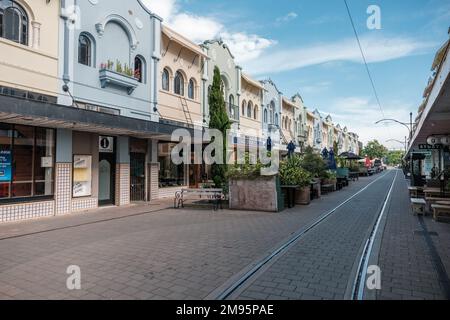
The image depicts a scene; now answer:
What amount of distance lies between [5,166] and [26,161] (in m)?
0.67

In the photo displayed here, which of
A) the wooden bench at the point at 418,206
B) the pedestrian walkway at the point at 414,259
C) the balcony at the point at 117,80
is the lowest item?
the pedestrian walkway at the point at 414,259

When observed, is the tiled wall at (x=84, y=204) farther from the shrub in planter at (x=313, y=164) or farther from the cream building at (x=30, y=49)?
the shrub in planter at (x=313, y=164)

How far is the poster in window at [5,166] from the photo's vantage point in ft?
32.0

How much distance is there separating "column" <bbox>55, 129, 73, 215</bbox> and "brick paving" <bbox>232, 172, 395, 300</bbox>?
8.41 m

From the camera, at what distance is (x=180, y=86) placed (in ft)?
59.9

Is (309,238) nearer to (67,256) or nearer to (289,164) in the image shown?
(67,256)

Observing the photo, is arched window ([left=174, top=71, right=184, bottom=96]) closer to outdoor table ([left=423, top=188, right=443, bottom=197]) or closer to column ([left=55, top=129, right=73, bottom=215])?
column ([left=55, top=129, right=73, bottom=215])

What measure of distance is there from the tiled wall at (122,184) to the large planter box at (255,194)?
4792 millimetres

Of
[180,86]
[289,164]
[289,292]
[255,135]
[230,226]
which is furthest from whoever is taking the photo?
[255,135]

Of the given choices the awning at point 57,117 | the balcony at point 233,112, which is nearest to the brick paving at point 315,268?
the awning at point 57,117

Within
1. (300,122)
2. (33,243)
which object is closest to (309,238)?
(33,243)

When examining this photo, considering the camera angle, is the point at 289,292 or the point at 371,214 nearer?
the point at 289,292

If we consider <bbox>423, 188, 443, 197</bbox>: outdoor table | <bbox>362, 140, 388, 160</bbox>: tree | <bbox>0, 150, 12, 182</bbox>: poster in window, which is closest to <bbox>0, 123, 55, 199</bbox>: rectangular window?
<bbox>0, 150, 12, 182</bbox>: poster in window
